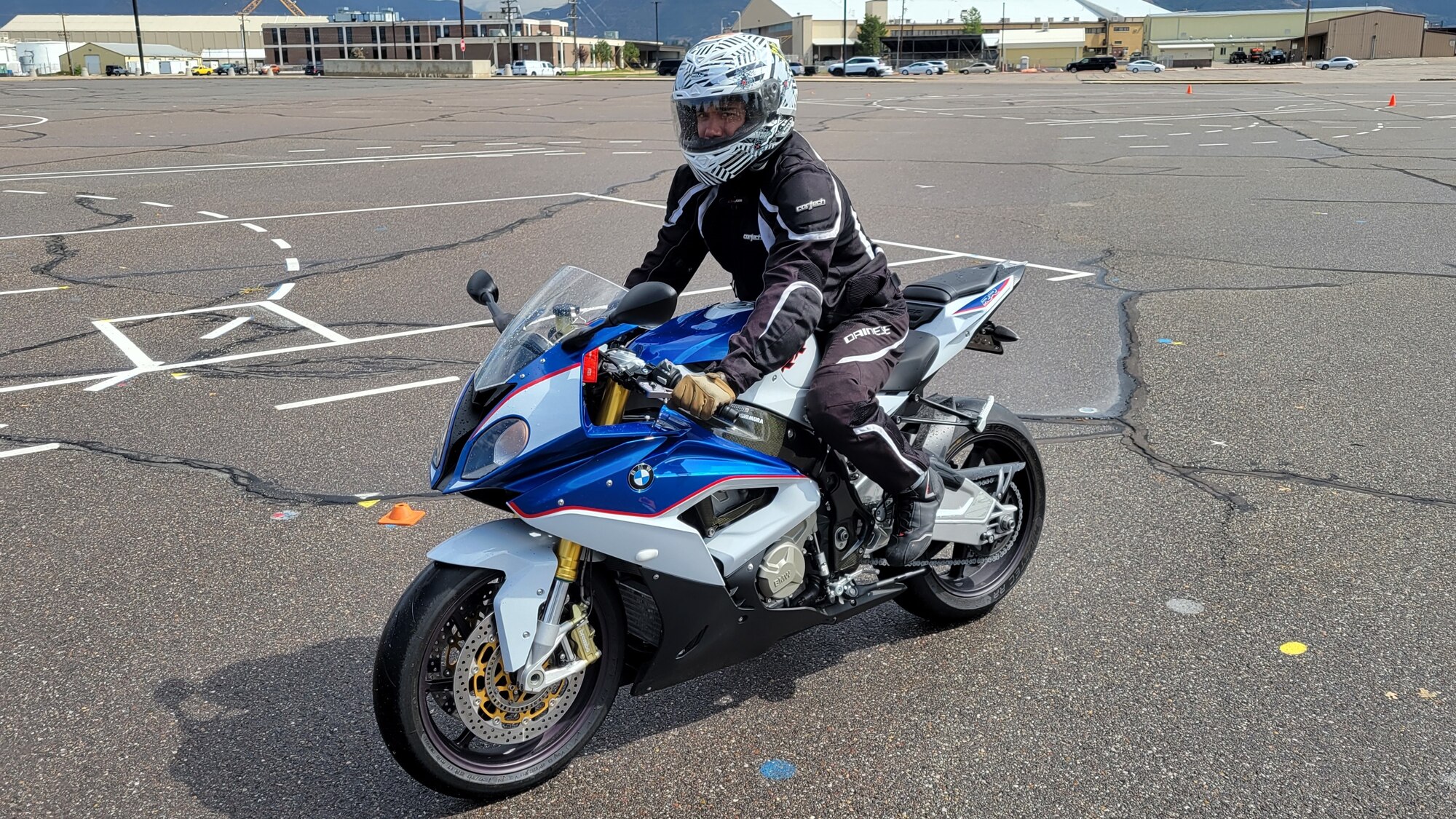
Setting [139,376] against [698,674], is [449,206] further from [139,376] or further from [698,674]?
[698,674]

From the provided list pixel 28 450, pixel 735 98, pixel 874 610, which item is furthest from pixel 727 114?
pixel 28 450

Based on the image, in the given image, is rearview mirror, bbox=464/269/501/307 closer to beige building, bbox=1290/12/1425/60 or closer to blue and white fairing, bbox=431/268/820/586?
blue and white fairing, bbox=431/268/820/586

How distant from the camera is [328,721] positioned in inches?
138

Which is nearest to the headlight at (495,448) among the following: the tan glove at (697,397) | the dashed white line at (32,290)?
the tan glove at (697,397)

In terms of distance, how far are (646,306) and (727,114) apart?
2.74 feet

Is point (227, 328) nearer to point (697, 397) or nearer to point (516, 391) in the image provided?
point (516, 391)

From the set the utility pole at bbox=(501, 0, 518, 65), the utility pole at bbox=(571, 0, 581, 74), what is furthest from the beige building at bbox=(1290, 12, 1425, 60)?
the utility pole at bbox=(501, 0, 518, 65)

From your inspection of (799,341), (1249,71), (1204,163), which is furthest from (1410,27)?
(799,341)

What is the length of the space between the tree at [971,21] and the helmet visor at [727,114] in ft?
474

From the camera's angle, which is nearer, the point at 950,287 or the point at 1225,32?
the point at 950,287

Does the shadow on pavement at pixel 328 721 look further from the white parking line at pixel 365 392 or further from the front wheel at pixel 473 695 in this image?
the white parking line at pixel 365 392

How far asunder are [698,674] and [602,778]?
0.39 metres

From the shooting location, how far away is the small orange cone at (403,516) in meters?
4.89

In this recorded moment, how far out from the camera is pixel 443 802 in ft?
10.4
